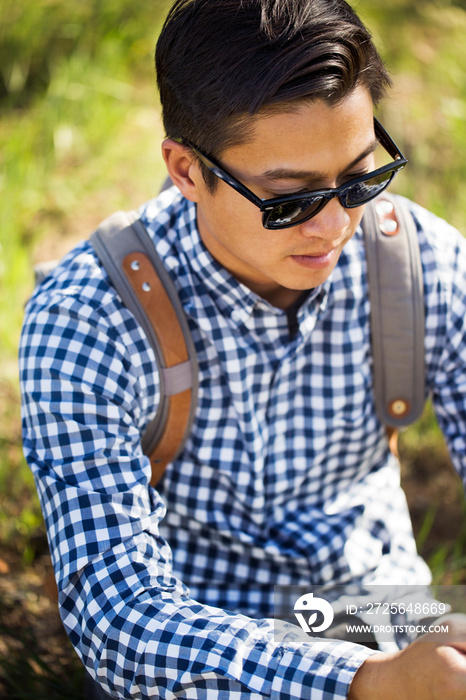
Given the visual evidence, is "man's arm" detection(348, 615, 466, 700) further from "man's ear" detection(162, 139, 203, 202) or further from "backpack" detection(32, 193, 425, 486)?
"man's ear" detection(162, 139, 203, 202)

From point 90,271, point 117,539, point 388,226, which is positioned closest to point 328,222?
point 388,226

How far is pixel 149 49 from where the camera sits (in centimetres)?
407

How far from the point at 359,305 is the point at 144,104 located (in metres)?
2.78

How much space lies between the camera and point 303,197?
1.29m

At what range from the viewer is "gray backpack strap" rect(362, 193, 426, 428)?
157cm

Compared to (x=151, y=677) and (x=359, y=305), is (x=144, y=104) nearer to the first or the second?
(x=359, y=305)

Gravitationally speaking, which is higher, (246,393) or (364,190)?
(364,190)

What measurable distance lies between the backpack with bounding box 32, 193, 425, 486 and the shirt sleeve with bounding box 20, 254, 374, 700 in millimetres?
38

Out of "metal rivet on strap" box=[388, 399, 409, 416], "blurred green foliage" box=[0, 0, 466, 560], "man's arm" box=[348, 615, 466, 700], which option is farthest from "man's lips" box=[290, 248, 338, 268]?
"blurred green foliage" box=[0, 0, 466, 560]

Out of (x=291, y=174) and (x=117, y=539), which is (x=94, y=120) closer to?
(x=291, y=174)

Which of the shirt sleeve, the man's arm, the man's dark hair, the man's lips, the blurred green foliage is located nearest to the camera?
the man's arm

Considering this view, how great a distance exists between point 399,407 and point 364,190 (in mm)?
551

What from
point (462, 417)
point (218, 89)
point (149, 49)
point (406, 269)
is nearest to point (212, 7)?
point (218, 89)

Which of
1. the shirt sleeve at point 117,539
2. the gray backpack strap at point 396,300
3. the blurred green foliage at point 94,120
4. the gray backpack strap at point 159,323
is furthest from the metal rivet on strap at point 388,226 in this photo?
the blurred green foliage at point 94,120
